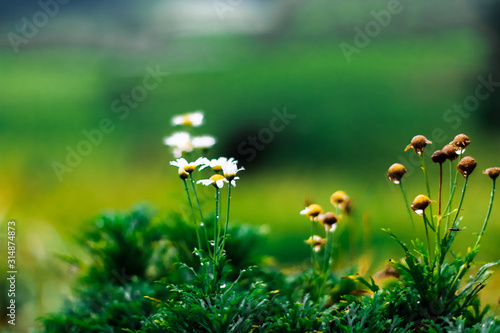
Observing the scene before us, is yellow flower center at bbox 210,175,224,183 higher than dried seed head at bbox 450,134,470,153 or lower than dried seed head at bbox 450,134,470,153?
higher

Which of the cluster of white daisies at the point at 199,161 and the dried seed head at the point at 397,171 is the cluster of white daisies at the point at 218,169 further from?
the dried seed head at the point at 397,171

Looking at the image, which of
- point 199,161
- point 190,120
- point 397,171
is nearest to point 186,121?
point 190,120

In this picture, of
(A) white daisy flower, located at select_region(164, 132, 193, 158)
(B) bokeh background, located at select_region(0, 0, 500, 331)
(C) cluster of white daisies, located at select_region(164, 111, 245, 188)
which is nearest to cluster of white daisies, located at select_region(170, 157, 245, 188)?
(C) cluster of white daisies, located at select_region(164, 111, 245, 188)

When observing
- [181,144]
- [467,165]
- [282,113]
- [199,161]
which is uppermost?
[282,113]

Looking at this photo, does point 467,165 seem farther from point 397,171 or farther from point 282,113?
point 282,113

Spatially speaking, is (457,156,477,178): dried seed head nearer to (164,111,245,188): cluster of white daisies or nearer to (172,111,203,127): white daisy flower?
(164,111,245,188): cluster of white daisies

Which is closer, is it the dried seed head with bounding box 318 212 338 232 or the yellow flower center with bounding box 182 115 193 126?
the dried seed head with bounding box 318 212 338 232

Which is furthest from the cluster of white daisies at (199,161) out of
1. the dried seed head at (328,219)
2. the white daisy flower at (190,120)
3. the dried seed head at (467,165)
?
the dried seed head at (467,165)

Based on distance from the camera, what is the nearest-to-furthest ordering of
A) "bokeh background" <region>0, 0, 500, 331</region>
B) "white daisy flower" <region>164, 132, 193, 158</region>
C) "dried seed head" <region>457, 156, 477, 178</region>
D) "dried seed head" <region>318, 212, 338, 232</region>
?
"dried seed head" <region>457, 156, 477, 178</region>
"dried seed head" <region>318, 212, 338, 232</region>
"white daisy flower" <region>164, 132, 193, 158</region>
"bokeh background" <region>0, 0, 500, 331</region>
